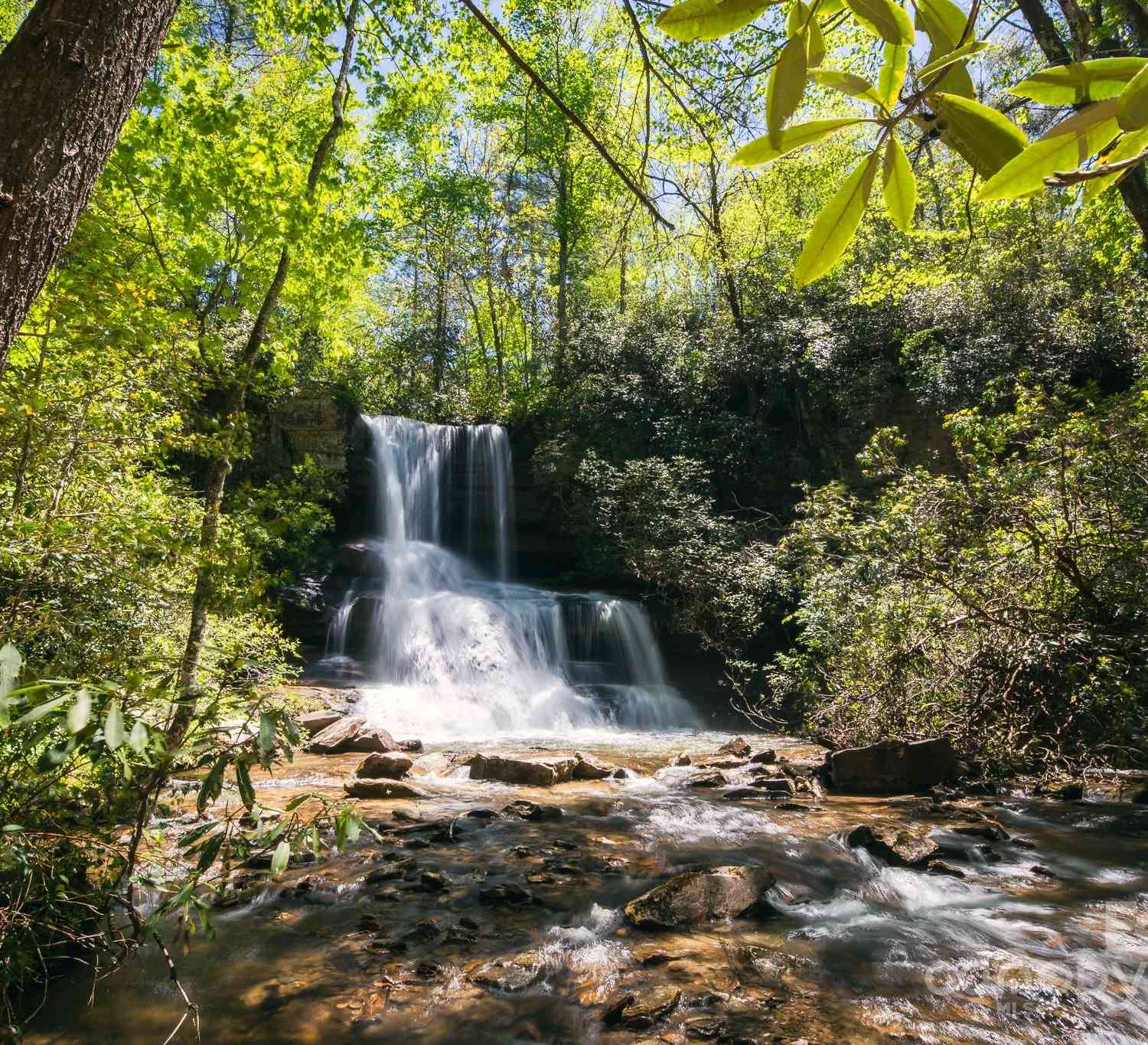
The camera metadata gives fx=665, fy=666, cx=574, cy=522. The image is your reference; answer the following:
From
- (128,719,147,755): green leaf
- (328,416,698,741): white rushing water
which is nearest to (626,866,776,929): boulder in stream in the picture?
(128,719,147,755): green leaf

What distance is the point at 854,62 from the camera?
7.57 meters

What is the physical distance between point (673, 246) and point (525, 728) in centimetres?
1067

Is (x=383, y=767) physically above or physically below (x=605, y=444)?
below

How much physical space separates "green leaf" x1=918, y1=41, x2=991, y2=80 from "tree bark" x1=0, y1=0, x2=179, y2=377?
4.96 ft

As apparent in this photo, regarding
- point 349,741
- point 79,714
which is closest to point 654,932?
point 79,714

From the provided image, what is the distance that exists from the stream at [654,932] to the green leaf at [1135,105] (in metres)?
2.58

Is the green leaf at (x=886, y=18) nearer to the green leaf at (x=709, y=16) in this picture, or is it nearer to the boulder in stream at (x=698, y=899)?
the green leaf at (x=709, y=16)

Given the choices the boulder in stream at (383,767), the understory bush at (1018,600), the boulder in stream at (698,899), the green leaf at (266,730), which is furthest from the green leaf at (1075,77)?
the boulder in stream at (383,767)


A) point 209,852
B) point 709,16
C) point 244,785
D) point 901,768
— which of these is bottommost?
point 901,768

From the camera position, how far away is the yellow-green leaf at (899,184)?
0.70 meters

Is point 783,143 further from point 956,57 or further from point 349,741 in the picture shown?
point 349,741

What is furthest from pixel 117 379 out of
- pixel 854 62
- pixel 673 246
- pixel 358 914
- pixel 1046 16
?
pixel 854 62

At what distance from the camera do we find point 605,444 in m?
17.3

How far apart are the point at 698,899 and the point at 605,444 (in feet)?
45.7
